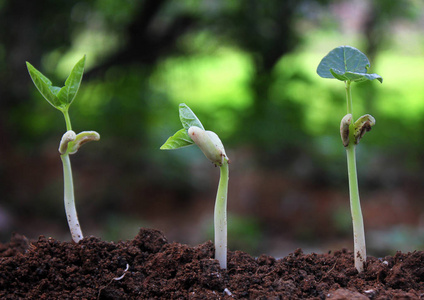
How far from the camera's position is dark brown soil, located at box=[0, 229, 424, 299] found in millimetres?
730

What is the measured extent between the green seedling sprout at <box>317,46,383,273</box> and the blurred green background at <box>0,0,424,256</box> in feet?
7.39

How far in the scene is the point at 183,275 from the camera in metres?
0.76

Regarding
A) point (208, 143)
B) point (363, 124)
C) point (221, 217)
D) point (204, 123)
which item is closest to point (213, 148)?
point (208, 143)

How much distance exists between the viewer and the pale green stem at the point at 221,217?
75 cm

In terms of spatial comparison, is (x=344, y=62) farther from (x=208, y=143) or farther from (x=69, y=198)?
(x=69, y=198)

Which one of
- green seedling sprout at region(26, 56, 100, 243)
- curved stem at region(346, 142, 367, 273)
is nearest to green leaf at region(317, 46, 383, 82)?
curved stem at region(346, 142, 367, 273)

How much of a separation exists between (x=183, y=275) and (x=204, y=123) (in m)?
2.42

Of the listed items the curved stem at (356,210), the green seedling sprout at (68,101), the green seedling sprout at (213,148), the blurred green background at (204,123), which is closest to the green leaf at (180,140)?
the green seedling sprout at (213,148)

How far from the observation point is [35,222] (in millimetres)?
3266

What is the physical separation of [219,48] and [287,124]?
2.29 feet

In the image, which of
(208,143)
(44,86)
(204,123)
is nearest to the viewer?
(208,143)

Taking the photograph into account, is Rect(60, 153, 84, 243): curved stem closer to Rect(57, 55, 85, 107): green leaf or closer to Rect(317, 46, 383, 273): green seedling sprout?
Rect(57, 55, 85, 107): green leaf

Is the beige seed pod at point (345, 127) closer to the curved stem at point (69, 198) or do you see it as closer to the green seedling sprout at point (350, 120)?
the green seedling sprout at point (350, 120)

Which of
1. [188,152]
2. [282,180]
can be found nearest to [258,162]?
[282,180]
